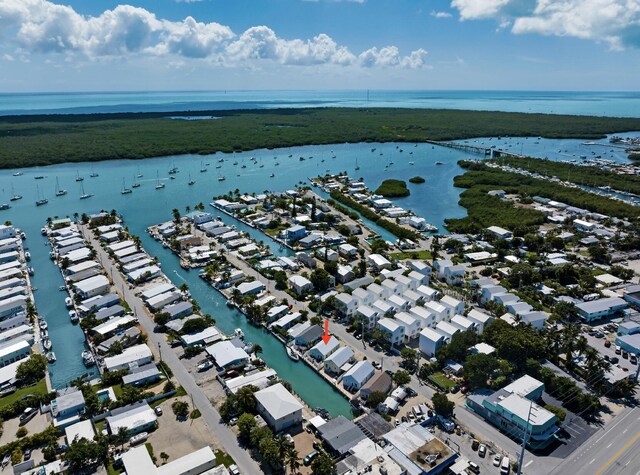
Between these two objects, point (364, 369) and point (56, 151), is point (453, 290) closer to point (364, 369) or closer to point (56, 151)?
point (364, 369)

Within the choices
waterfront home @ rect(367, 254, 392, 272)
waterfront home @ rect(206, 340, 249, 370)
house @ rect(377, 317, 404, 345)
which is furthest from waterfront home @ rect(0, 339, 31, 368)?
waterfront home @ rect(367, 254, 392, 272)

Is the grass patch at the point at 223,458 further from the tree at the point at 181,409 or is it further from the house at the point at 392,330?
the house at the point at 392,330

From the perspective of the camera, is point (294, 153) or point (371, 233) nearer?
point (371, 233)

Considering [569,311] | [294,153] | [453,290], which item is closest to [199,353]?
[453,290]

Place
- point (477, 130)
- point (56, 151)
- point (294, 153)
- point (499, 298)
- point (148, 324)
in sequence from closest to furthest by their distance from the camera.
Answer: point (148, 324)
point (499, 298)
point (56, 151)
point (294, 153)
point (477, 130)

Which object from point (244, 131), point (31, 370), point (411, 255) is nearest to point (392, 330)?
point (411, 255)

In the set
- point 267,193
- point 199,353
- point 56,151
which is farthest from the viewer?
point 56,151

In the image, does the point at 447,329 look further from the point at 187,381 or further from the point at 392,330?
the point at 187,381
